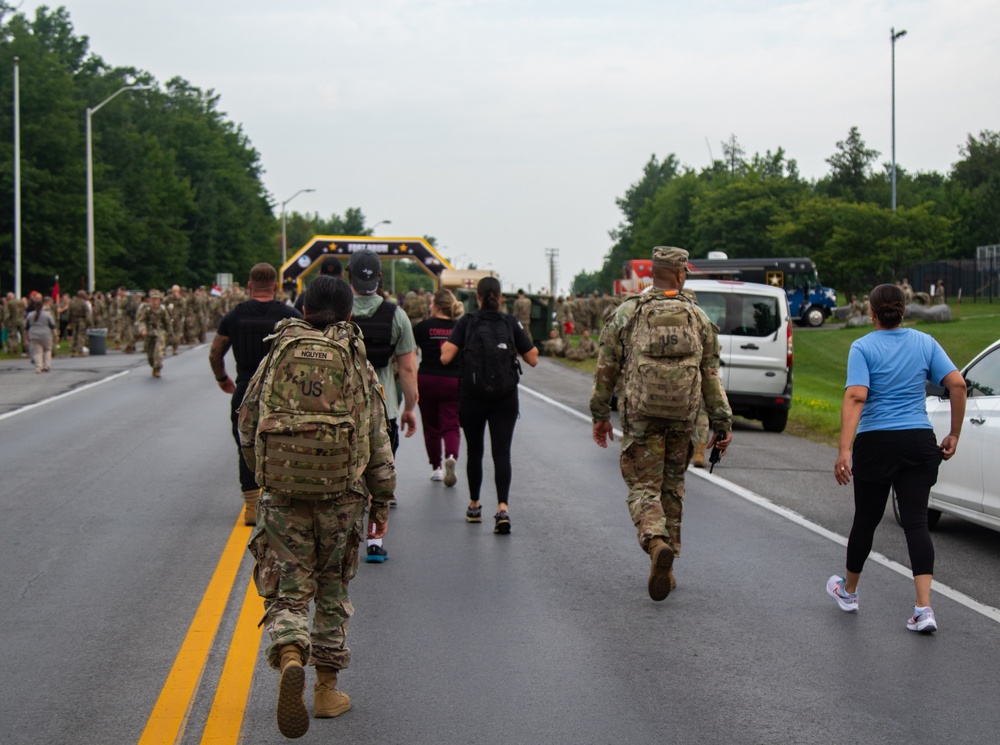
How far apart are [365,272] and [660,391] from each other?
2054 mm

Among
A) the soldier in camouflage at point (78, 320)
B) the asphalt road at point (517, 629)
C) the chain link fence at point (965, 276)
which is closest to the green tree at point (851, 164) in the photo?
the chain link fence at point (965, 276)

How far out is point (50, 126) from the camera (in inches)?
2539

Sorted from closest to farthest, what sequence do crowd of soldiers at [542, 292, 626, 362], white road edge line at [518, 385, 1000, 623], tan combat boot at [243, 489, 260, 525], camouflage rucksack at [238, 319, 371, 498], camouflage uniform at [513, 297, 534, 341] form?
camouflage rucksack at [238, 319, 371, 498] → white road edge line at [518, 385, 1000, 623] → tan combat boot at [243, 489, 260, 525] → camouflage uniform at [513, 297, 534, 341] → crowd of soldiers at [542, 292, 626, 362]

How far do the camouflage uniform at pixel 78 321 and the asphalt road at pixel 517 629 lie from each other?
24.6 m

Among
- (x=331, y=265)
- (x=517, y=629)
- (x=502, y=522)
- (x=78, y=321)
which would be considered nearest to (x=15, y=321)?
(x=78, y=321)

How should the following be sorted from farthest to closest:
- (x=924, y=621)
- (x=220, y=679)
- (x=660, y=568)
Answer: (x=660, y=568), (x=924, y=621), (x=220, y=679)

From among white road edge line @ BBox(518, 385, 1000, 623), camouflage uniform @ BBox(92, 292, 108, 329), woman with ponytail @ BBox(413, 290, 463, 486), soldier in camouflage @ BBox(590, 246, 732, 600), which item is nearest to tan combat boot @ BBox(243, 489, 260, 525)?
woman with ponytail @ BBox(413, 290, 463, 486)

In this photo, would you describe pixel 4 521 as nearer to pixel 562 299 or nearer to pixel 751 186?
pixel 562 299

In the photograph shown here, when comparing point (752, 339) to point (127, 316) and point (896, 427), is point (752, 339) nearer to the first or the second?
point (896, 427)

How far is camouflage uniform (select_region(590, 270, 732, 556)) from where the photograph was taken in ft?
23.2

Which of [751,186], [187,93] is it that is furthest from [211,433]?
[187,93]

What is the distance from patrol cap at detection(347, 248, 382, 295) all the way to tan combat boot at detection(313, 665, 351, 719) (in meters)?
3.22

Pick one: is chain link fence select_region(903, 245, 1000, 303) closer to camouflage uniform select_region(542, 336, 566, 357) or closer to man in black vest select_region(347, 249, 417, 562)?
camouflage uniform select_region(542, 336, 566, 357)

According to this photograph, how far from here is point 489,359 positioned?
→ 866cm
